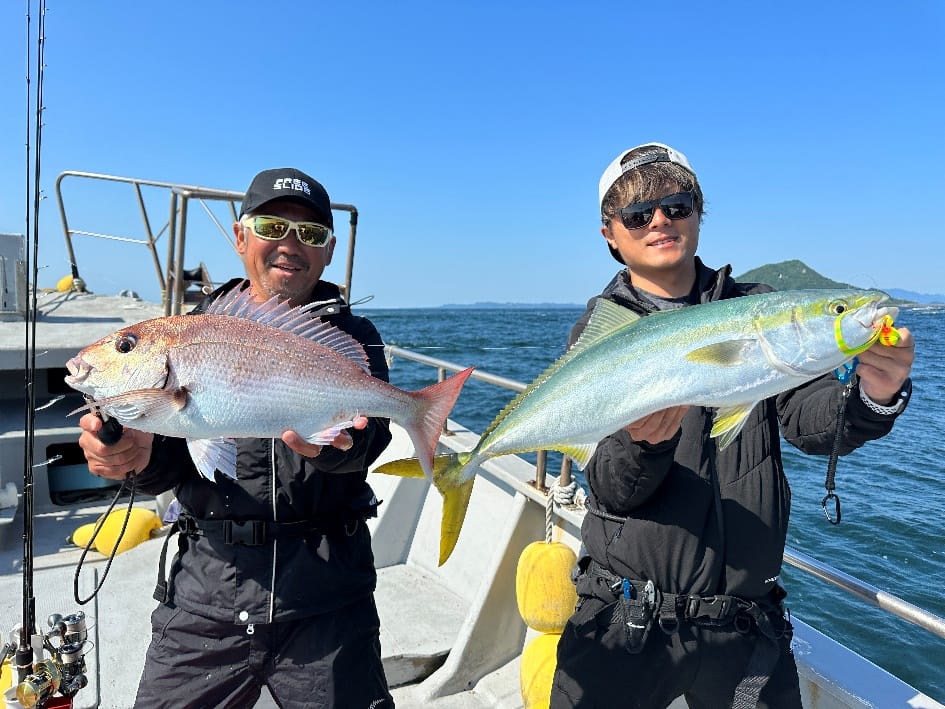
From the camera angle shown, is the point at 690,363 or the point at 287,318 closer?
the point at 690,363

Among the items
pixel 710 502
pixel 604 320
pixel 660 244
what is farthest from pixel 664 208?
pixel 710 502

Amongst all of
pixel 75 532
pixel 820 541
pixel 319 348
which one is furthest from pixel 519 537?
pixel 820 541

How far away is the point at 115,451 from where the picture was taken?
2.16 metres

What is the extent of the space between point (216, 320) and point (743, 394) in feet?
5.47

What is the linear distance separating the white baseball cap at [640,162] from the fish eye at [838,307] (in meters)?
0.86

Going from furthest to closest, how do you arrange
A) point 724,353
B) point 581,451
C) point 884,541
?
point 884,541 → point 581,451 → point 724,353

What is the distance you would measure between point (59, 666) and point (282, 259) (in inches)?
76.2

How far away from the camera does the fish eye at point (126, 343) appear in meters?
→ 1.90

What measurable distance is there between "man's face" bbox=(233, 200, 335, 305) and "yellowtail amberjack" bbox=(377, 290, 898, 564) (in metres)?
1.10

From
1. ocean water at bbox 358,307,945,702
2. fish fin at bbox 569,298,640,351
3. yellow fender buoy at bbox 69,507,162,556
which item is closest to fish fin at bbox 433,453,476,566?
fish fin at bbox 569,298,640,351

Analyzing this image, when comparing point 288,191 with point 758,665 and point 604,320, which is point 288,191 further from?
point 758,665

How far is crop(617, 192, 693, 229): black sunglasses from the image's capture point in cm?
232

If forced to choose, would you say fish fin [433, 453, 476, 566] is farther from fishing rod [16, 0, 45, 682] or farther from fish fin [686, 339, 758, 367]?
fishing rod [16, 0, 45, 682]

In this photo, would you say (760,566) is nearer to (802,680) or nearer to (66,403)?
(802,680)
